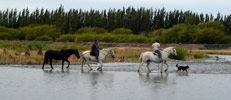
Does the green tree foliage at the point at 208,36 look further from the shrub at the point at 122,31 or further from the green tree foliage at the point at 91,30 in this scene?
the green tree foliage at the point at 91,30

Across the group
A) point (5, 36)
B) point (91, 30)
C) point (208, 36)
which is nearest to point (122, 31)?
point (91, 30)

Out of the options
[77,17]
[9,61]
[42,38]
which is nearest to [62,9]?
[77,17]

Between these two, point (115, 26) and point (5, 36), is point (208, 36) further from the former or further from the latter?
point (5, 36)

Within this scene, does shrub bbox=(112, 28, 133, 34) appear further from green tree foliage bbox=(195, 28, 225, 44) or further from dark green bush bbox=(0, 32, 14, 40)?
dark green bush bbox=(0, 32, 14, 40)

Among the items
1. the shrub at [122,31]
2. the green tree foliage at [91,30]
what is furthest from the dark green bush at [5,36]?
the shrub at [122,31]

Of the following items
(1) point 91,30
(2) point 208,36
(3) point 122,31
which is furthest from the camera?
(1) point 91,30

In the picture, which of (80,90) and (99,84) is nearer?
(80,90)

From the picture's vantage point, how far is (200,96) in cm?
1419

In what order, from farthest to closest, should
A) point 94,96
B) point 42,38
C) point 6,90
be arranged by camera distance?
point 42,38 → point 6,90 → point 94,96

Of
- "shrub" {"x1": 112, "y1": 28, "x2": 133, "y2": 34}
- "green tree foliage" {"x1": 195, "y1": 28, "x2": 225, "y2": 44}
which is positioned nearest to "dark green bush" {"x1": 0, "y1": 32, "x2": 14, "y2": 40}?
"shrub" {"x1": 112, "y1": 28, "x2": 133, "y2": 34}

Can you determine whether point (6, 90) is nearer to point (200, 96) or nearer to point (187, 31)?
point (200, 96)

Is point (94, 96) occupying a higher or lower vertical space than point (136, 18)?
lower

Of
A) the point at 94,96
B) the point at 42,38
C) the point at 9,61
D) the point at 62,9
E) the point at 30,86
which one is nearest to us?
the point at 94,96

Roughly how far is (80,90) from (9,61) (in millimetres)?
19469
